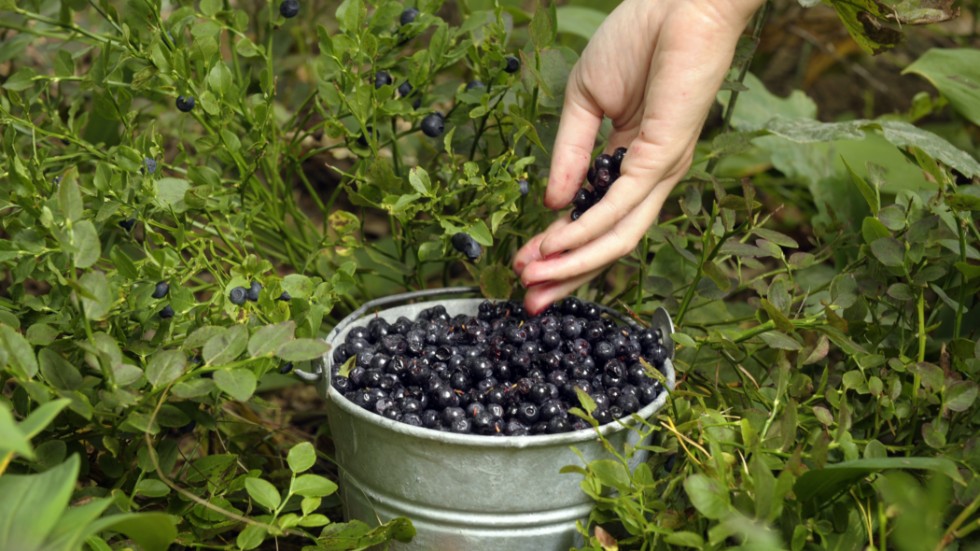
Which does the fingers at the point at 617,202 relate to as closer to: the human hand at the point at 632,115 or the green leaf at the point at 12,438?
the human hand at the point at 632,115

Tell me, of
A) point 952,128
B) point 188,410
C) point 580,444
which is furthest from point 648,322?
point 952,128

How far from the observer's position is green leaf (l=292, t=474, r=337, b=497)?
1019mm

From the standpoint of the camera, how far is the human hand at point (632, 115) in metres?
1.20

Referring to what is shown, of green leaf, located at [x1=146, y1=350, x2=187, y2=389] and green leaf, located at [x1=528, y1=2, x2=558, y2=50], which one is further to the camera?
green leaf, located at [x1=528, y1=2, x2=558, y2=50]

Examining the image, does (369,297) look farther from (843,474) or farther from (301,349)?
(843,474)

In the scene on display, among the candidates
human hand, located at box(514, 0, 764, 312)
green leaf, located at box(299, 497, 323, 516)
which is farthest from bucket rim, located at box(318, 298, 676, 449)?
human hand, located at box(514, 0, 764, 312)

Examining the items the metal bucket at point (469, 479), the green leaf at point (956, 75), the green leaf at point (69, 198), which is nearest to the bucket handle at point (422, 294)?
the metal bucket at point (469, 479)

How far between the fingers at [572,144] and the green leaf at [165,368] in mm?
565

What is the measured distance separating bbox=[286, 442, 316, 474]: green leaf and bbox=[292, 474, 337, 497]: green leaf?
0.04 feet

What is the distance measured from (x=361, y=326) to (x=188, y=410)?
0.28 metres

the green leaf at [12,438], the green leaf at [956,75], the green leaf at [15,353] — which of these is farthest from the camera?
the green leaf at [956,75]

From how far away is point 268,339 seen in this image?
3.17ft

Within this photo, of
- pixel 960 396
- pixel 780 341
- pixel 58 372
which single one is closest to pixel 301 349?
pixel 58 372

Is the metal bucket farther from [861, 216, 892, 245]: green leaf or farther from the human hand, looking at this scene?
[861, 216, 892, 245]: green leaf
